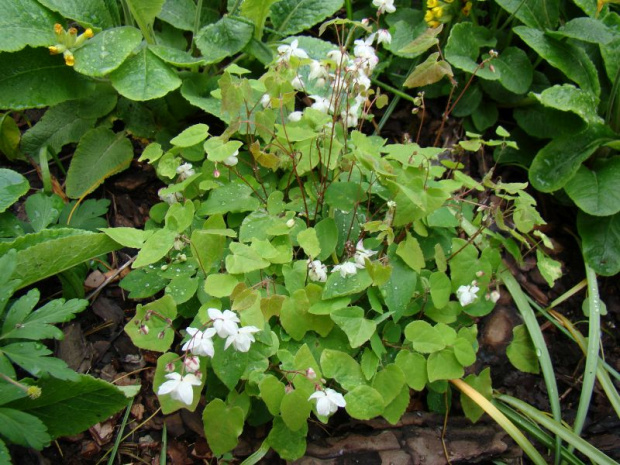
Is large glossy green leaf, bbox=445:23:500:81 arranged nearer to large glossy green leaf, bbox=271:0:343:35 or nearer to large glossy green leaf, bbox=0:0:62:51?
large glossy green leaf, bbox=271:0:343:35

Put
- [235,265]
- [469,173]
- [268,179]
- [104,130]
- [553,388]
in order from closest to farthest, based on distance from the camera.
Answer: [235,265], [553,388], [268,179], [104,130], [469,173]

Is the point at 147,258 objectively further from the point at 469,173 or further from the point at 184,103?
the point at 469,173

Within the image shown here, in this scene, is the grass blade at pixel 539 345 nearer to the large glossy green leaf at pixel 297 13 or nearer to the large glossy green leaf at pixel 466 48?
the large glossy green leaf at pixel 466 48

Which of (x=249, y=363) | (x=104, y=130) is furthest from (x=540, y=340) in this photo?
(x=104, y=130)

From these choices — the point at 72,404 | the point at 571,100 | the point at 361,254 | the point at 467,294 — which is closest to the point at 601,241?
the point at 571,100

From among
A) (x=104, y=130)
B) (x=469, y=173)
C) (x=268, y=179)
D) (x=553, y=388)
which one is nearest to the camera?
(x=553, y=388)

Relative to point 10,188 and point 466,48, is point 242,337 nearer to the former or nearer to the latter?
point 10,188
